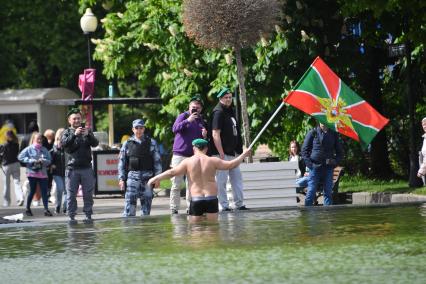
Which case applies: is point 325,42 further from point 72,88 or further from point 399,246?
point 72,88

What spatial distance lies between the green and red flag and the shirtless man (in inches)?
122

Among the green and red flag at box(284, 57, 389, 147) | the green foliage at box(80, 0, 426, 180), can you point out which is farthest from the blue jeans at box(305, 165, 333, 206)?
the green foliage at box(80, 0, 426, 180)

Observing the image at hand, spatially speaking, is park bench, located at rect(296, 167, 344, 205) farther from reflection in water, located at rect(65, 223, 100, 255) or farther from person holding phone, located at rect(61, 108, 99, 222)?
reflection in water, located at rect(65, 223, 100, 255)

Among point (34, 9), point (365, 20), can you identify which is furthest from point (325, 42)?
point (34, 9)

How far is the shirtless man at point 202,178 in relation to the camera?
17781 millimetres

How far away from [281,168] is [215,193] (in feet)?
11.7

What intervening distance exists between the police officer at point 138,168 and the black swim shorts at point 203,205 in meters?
2.15

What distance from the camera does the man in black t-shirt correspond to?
19.8 meters

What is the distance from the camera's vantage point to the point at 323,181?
22.4 metres

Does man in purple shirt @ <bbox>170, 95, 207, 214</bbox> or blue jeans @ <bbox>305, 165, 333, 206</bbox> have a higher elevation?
man in purple shirt @ <bbox>170, 95, 207, 214</bbox>

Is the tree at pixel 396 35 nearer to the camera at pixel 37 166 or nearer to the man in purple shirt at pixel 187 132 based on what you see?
the man in purple shirt at pixel 187 132

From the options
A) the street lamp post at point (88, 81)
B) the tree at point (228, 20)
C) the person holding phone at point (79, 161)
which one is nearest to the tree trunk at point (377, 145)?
the tree at point (228, 20)

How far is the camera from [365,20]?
95.0ft

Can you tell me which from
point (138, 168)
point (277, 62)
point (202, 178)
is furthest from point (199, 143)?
point (277, 62)
